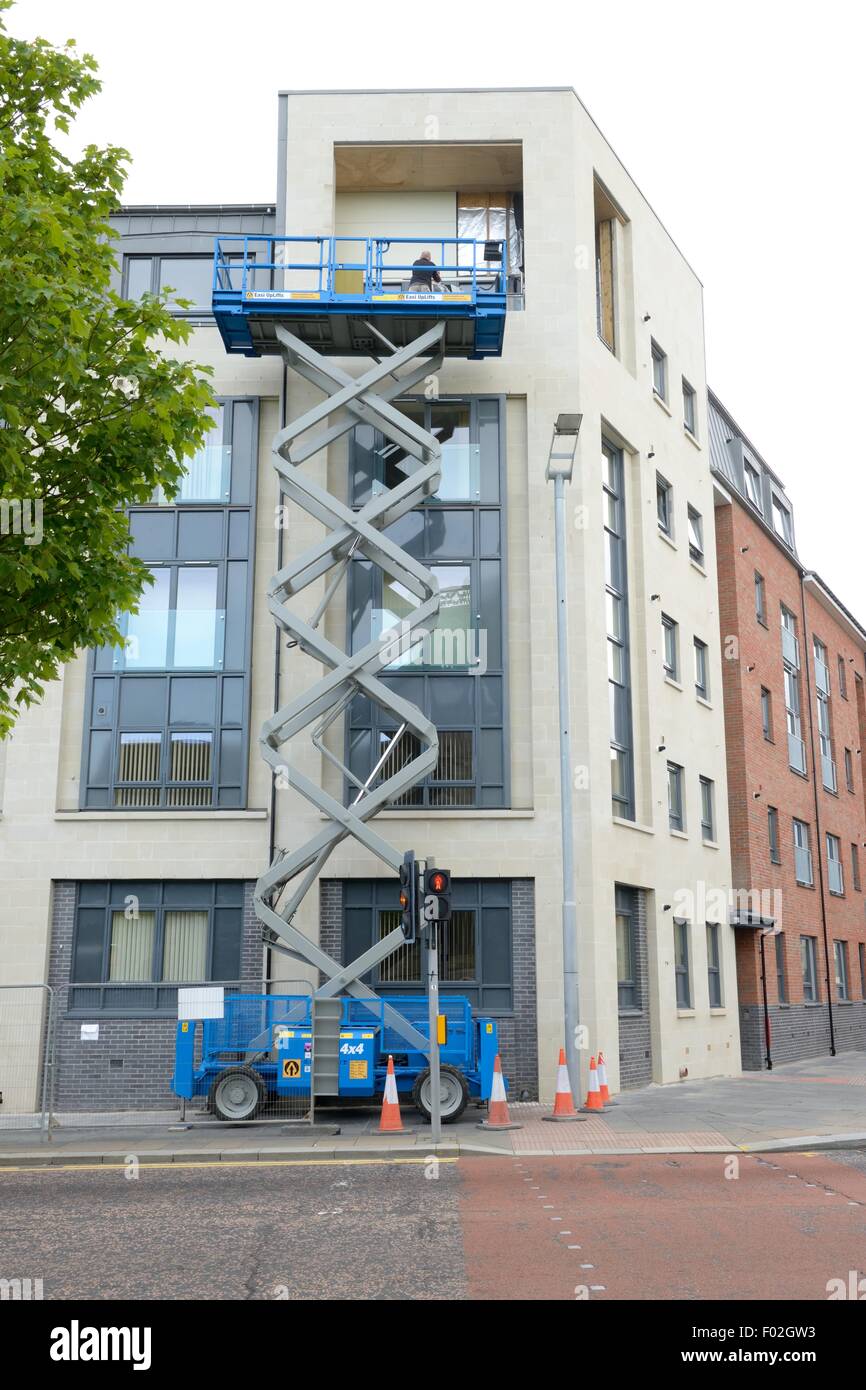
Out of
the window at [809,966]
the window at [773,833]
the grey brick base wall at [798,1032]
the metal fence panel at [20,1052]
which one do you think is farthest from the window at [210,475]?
the window at [809,966]

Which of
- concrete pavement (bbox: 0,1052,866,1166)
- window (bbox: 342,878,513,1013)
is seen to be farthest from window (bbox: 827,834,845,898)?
window (bbox: 342,878,513,1013)

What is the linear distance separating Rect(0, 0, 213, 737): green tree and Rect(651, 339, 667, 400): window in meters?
15.1

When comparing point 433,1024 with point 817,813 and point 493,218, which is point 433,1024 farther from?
point 817,813

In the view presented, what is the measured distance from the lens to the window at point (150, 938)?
19.5 metres

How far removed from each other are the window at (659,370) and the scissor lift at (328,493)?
5702mm

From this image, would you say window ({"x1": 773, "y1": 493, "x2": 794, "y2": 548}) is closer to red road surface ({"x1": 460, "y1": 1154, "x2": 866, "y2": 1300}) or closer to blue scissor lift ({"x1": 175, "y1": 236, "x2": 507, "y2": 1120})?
blue scissor lift ({"x1": 175, "y1": 236, "x2": 507, "y2": 1120})

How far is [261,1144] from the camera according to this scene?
14.1 metres

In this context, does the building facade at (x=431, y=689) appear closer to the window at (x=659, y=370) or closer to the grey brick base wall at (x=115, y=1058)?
the grey brick base wall at (x=115, y=1058)

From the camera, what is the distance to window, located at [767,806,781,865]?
29922 millimetres

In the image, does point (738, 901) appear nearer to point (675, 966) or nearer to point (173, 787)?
point (675, 966)

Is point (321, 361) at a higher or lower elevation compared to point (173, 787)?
higher

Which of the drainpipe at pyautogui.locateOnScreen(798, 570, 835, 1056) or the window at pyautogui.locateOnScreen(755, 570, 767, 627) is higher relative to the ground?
the window at pyautogui.locateOnScreen(755, 570, 767, 627)
